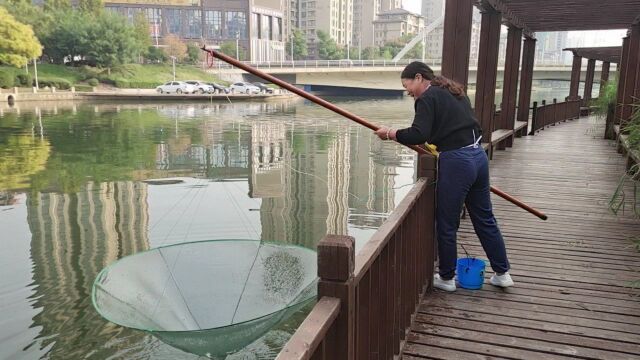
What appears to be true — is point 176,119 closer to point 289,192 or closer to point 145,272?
point 289,192

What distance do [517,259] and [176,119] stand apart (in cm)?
3011

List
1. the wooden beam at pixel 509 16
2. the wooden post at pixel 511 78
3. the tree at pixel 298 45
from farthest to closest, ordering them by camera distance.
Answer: the tree at pixel 298 45 → the wooden post at pixel 511 78 → the wooden beam at pixel 509 16

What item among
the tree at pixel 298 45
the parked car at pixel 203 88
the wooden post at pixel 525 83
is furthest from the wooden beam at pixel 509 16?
the tree at pixel 298 45

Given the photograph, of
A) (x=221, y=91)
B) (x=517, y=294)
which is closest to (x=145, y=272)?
(x=517, y=294)

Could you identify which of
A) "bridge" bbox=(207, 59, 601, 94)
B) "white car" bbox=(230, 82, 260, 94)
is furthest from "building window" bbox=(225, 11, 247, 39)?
"white car" bbox=(230, 82, 260, 94)

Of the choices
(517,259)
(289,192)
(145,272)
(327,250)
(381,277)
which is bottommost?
(289,192)

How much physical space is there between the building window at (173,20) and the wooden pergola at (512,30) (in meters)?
79.9

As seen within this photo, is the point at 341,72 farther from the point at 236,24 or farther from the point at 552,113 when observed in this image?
the point at 552,113

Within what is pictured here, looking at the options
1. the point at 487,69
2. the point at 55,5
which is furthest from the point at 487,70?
the point at 55,5

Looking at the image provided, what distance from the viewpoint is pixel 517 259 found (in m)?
4.91

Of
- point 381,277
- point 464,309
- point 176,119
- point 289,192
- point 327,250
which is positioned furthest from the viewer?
point 176,119

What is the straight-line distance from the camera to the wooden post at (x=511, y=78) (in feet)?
43.1

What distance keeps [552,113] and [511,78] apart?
6831 mm

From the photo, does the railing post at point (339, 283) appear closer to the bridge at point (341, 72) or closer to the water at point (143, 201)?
the water at point (143, 201)
